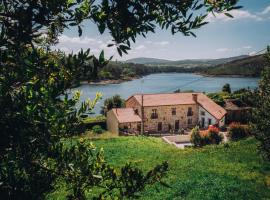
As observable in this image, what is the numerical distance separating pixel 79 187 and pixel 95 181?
0.19m

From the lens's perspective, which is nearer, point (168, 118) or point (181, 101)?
point (168, 118)

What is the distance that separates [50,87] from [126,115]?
197 feet

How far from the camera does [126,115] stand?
208 feet

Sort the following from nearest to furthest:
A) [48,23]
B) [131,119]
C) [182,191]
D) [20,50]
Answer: [20,50]
[48,23]
[182,191]
[131,119]

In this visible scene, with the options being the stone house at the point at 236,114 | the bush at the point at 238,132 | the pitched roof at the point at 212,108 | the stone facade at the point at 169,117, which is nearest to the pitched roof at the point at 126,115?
the stone facade at the point at 169,117

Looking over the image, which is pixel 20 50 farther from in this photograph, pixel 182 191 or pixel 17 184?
pixel 182 191

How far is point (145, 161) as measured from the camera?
31906mm

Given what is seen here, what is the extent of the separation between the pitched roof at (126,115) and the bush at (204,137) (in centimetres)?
1677

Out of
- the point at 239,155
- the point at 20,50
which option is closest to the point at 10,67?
the point at 20,50

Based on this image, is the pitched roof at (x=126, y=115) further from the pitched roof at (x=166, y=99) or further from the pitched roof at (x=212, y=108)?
the pitched roof at (x=212, y=108)

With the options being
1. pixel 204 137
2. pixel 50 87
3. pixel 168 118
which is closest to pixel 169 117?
pixel 168 118

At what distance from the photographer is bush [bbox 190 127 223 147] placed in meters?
46.9

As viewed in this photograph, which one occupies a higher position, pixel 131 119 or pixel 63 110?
pixel 63 110

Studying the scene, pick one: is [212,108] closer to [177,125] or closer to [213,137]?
[177,125]
